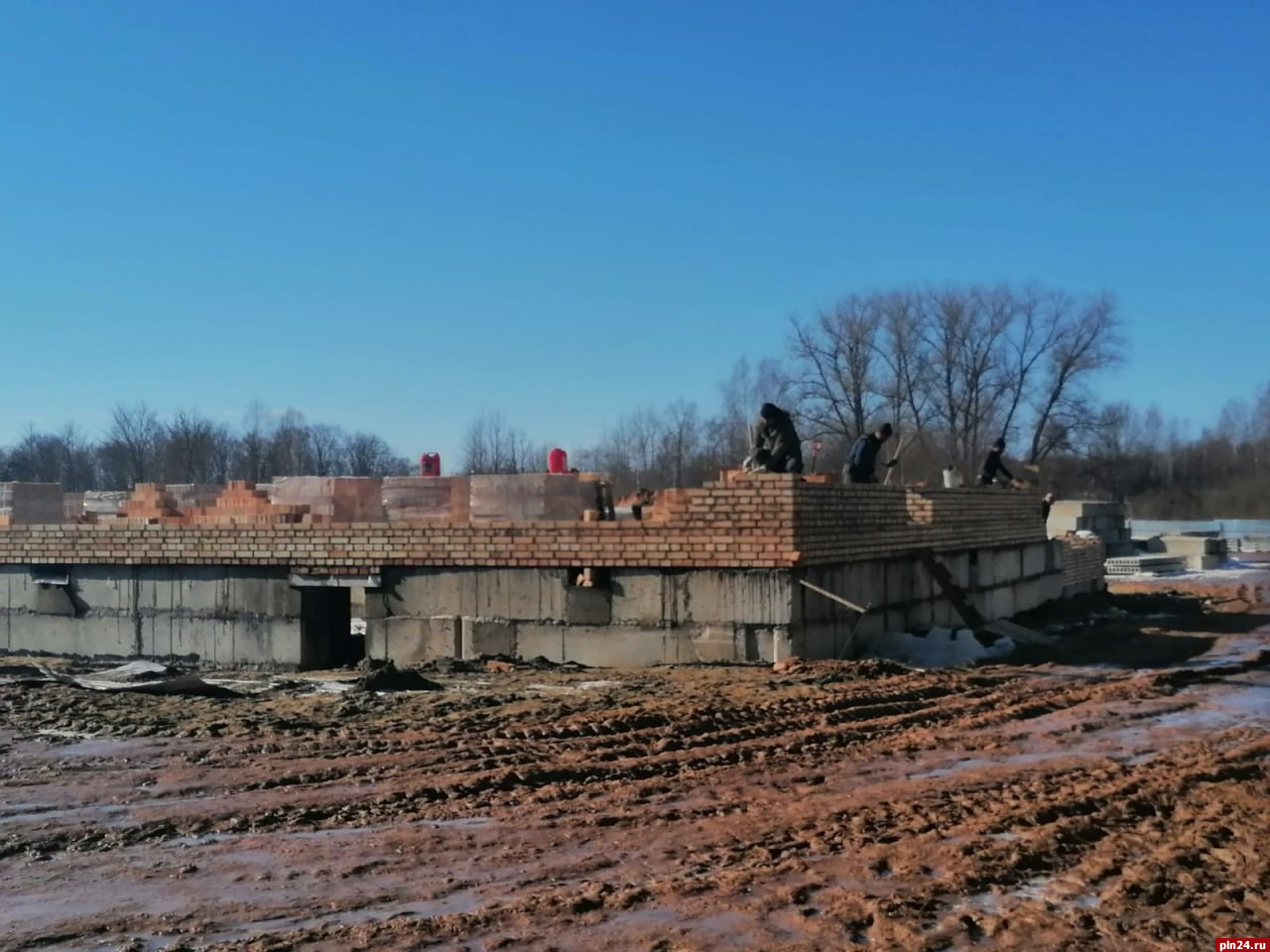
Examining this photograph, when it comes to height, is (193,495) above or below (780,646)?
above

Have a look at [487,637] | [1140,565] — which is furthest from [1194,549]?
[487,637]

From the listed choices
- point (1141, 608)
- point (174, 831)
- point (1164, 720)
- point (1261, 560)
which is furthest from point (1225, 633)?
point (1261, 560)

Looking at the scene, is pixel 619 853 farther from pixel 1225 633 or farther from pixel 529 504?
pixel 1225 633

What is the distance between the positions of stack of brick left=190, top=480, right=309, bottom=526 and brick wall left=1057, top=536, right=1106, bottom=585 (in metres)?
13.0

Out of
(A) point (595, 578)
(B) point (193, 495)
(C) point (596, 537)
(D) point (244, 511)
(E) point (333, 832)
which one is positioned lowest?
(E) point (333, 832)

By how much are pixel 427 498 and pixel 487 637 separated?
6.29 ft

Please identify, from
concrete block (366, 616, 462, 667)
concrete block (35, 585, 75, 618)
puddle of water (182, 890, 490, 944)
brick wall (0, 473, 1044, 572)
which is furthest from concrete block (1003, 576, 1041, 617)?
puddle of water (182, 890, 490, 944)

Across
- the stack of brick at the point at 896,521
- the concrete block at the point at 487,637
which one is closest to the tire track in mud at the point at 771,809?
the stack of brick at the point at 896,521

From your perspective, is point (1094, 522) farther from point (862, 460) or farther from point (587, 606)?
point (587, 606)

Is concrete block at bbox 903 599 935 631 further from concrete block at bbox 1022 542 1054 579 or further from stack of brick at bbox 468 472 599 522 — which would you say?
concrete block at bbox 1022 542 1054 579

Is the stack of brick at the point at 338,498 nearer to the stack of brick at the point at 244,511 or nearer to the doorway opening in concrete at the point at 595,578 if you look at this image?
the stack of brick at the point at 244,511

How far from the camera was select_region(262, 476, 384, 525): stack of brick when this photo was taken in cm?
1266

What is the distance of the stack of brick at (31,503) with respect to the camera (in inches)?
570

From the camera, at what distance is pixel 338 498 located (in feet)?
42.2
